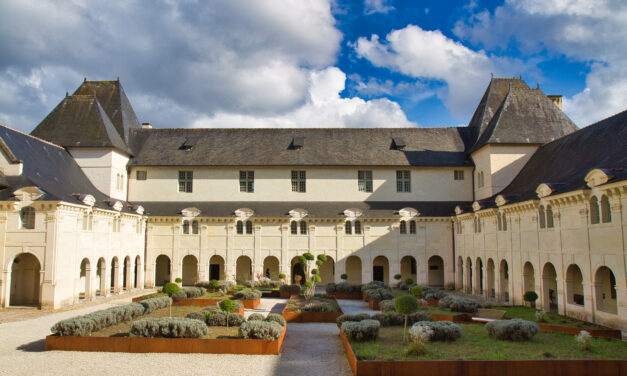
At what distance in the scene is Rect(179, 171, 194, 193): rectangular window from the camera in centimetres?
4056

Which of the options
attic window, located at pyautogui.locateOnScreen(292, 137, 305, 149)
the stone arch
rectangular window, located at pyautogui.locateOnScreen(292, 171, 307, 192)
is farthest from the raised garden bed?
attic window, located at pyautogui.locateOnScreen(292, 137, 305, 149)

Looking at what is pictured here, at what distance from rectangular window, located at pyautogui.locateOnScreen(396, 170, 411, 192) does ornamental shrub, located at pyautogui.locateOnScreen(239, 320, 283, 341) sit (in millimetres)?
26083

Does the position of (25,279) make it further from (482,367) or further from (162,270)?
(482,367)

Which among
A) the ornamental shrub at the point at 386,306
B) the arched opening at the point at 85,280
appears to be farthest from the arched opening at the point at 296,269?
the arched opening at the point at 85,280

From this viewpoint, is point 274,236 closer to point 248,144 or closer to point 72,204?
point 248,144

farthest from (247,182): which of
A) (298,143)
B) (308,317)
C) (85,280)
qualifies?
(308,317)

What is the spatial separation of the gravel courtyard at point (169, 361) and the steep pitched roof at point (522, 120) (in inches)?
970

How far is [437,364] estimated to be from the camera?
12.7 m

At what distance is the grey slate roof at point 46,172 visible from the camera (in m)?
26.6

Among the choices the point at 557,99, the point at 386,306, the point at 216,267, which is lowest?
the point at 386,306

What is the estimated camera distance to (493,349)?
1486 cm

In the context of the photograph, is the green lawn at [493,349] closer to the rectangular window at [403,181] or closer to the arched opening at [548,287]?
the arched opening at [548,287]

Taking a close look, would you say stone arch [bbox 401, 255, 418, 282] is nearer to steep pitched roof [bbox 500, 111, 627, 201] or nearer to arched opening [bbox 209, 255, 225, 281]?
steep pitched roof [bbox 500, 111, 627, 201]

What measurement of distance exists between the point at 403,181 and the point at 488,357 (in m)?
27.9
